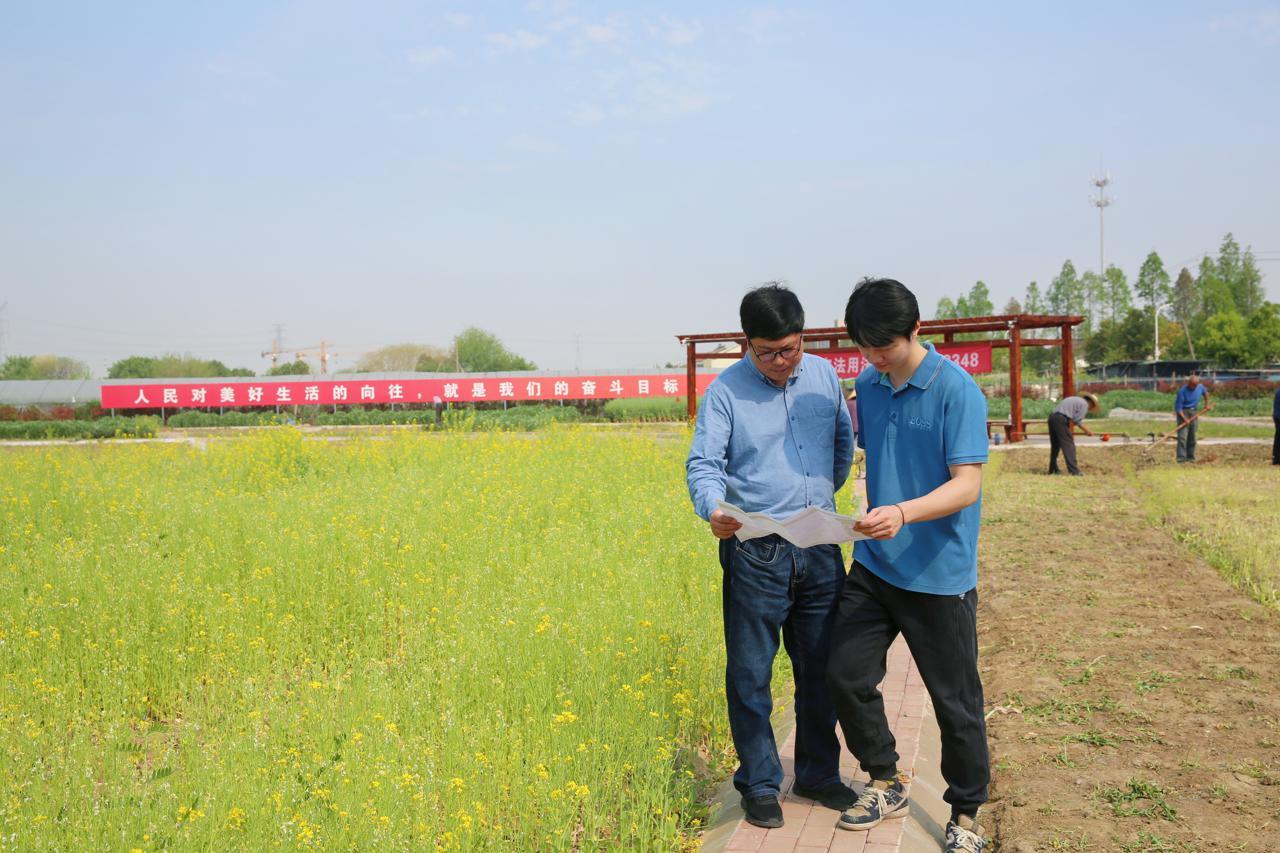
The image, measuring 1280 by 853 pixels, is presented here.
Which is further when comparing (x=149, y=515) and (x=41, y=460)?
(x=41, y=460)

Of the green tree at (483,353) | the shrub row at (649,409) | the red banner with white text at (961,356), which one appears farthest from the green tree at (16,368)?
the red banner with white text at (961,356)

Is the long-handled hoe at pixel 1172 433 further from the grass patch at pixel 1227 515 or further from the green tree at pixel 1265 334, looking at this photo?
the green tree at pixel 1265 334

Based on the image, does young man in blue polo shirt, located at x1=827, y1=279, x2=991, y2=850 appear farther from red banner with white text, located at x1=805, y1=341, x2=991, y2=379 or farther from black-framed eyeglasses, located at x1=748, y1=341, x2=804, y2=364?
red banner with white text, located at x1=805, y1=341, x2=991, y2=379

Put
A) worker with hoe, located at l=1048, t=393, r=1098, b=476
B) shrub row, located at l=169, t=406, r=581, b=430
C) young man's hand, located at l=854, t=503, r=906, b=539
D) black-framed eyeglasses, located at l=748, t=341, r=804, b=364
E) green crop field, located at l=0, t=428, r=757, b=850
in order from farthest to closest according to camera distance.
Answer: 1. shrub row, located at l=169, t=406, r=581, b=430
2. worker with hoe, located at l=1048, t=393, r=1098, b=476
3. black-framed eyeglasses, located at l=748, t=341, r=804, b=364
4. green crop field, located at l=0, t=428, r=757, b=850
5. young man's hand, located at l=854, t=503, r=906, b=539

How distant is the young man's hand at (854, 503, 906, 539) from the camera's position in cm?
282

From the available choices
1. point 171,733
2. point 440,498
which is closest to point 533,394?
point 440,498

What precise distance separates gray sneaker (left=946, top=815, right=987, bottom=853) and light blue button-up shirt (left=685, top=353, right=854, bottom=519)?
109cm

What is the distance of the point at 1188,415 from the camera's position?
16.2 meters

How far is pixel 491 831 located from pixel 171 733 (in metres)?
2.23

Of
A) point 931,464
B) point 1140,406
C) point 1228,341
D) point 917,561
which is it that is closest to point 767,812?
point 917,561

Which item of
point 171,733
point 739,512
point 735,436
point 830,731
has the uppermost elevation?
point 735,436

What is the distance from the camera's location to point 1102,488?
12.6 m

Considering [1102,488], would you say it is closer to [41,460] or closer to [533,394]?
[41,460]

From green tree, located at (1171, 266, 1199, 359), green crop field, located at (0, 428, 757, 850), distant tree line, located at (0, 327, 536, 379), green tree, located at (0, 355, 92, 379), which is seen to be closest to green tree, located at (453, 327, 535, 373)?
distant tree line, located at (0, 327, 536, 379)
